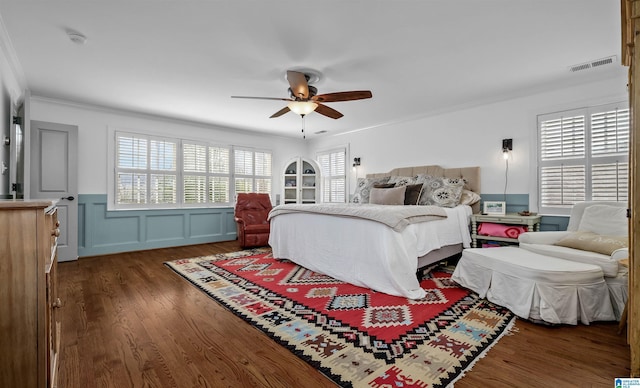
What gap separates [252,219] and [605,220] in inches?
196

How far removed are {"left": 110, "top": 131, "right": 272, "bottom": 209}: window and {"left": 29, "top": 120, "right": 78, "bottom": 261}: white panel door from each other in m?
0.62

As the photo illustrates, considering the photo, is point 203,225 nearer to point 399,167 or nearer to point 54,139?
point 54,139

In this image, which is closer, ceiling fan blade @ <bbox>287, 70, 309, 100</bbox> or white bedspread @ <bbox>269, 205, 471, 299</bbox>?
white bedspread @ <bbox>269, 205, 471, 299</bbox>

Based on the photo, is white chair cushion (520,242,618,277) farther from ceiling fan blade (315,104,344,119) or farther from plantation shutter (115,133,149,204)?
plantation shutter (115,133,149,204)

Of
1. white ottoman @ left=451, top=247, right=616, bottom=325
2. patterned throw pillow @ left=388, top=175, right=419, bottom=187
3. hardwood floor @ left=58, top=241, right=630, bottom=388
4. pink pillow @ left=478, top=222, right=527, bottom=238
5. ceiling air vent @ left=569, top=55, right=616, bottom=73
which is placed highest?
ceiling air vent @ left=569, top=55, right=616, bottom=73

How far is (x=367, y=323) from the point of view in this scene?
7.15 feet

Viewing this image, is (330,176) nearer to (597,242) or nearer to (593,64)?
(593,64)

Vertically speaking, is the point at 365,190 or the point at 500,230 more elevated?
the point at 365,190

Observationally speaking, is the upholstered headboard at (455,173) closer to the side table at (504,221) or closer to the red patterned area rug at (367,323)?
the side table at (504,221)

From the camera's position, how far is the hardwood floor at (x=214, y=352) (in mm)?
1552

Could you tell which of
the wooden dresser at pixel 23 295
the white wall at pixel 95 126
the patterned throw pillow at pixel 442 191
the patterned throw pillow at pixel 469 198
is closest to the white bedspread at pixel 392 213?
the patterned throw pillow at pixel 442 191

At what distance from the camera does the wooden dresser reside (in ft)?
3.60

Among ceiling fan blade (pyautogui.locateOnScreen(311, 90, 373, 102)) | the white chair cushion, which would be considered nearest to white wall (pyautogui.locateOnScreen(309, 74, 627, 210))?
the white chair cushion

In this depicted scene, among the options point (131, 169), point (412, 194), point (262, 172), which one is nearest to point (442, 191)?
point (412, 194)
